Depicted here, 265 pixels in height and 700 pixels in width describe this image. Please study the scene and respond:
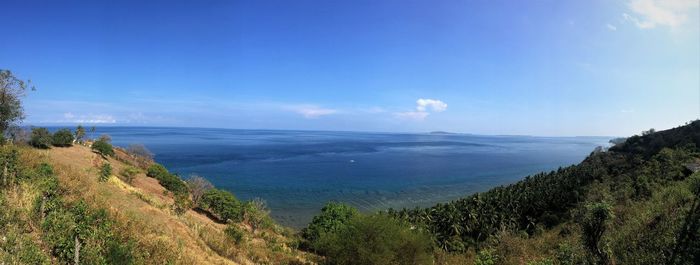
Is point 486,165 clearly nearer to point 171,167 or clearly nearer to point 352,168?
point 352,168

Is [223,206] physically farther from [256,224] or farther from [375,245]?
[375,245]

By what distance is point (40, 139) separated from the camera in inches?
1967

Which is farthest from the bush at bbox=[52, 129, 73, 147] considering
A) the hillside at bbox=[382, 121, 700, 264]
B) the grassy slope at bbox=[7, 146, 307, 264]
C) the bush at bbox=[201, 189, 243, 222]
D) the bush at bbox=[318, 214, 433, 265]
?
the hillside at bbox=[382, 121, 700, 264]

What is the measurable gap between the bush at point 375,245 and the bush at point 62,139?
4849cm

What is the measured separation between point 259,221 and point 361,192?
48.2 m

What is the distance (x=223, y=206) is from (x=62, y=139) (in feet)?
97.1

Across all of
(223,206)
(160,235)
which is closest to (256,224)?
(223,206)

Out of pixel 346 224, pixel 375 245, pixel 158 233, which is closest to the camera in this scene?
pixel 158 233

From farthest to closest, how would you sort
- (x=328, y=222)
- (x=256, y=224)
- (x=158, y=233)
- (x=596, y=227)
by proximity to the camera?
(x=328, y=222) → (x=256, y=224) → (x=596, y=227) → (x=158, y=233)

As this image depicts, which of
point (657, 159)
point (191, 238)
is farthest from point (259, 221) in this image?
point (657, 159)

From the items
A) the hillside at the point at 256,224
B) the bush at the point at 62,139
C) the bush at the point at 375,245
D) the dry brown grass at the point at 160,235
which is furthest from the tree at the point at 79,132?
the bush at the point at 375,245

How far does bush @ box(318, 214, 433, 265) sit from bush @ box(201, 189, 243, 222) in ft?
69.7

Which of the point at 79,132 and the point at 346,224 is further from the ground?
the point at 79,132

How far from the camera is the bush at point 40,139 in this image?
49216 millimetres
